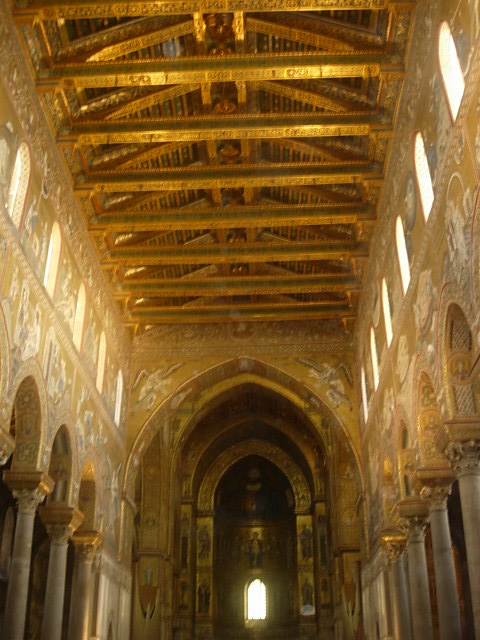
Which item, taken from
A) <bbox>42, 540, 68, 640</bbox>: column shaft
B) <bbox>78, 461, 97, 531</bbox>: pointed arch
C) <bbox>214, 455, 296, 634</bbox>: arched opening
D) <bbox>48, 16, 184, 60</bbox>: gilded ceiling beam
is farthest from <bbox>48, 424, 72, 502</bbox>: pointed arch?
<bbox>214, 455, 296, 634</bbox>: arched opening

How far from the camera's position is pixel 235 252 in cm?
2178

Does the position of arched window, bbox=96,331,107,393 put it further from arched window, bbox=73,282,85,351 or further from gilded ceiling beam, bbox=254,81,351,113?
gilded ceiling beam, bbox=254,81,351,113

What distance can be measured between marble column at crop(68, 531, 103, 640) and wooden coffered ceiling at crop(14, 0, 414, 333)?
271 inches

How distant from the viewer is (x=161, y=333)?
1057 inches

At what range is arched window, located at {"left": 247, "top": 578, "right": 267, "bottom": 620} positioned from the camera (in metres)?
39.0

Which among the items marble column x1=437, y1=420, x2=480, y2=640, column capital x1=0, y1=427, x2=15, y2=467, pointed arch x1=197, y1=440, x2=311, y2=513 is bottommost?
marble column x1=437, y1=420, x2=480, y2=640

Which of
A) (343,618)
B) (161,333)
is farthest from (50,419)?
(343,618)

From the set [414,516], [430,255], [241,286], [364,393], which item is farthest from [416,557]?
[241,286]

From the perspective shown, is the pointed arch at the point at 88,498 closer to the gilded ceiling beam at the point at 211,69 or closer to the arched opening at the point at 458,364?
the gilded ceiling beam at the point at 211,69

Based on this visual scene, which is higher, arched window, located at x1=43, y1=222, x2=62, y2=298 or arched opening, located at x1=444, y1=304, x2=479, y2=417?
arched window, located at x1=43, y1=222, x2=62, y2=298

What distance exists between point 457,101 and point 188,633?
1045 inches

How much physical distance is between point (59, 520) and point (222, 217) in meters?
8.33

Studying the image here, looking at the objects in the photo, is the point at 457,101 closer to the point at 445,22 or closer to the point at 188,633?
the point at 445,22

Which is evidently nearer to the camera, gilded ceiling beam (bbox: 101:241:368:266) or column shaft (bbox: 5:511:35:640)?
column shaft (bbox: 5:511:35:640)
